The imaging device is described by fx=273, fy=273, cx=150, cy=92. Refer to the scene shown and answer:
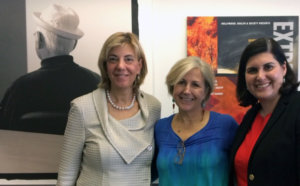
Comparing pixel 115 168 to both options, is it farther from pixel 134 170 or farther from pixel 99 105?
pixel 99 105

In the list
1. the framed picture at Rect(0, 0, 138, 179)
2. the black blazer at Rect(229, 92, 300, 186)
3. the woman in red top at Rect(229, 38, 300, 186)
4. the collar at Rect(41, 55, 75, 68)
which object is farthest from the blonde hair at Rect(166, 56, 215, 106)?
the collar at Rect(41, 55, 75, 68)

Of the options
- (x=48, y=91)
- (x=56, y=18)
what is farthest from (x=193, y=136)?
(x=56, y=18)

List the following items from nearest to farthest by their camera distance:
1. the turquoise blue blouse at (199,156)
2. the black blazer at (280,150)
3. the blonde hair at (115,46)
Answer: the black blazer at (280,150), the turquoise blue blouse at (199,156), the blonde hair at (115,46)

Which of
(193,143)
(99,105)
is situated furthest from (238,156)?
(99,105)

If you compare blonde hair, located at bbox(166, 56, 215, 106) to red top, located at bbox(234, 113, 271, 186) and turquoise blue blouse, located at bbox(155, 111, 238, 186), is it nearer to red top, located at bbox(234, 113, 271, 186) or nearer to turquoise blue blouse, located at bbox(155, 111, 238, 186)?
turquoise blue blouse, located at bbox(155, 111, 238, 186)

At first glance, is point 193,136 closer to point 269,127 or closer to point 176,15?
point 269,127

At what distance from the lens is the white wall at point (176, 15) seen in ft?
6.41

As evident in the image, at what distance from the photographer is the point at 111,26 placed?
1.94 metres

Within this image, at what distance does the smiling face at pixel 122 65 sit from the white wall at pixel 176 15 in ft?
1.60

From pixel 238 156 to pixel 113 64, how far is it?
0.79 m

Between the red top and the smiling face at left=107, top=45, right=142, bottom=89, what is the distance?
2.19 ft

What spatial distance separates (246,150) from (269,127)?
17 centimetres

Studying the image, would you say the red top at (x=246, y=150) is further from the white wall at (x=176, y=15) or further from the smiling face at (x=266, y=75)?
the white wall at (x=176, y=15)

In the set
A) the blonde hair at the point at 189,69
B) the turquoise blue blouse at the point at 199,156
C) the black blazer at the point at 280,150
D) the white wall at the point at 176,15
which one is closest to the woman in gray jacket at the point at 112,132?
the turquoise blue blouse at the point at 199,156
